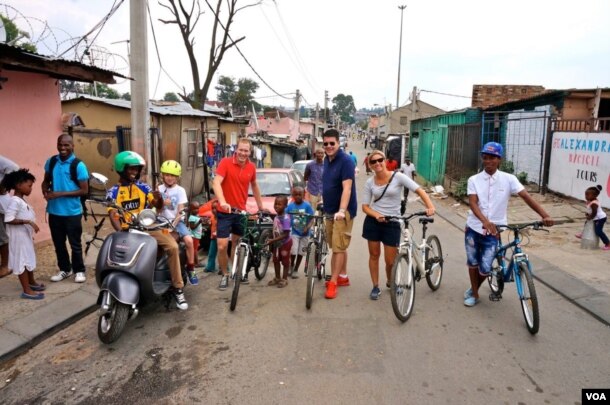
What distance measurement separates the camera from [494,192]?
467 centimetres

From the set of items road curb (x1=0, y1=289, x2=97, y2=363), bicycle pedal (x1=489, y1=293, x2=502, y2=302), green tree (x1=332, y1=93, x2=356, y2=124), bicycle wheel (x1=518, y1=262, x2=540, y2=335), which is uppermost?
green tree (x1=332, y1=93, x2=356, y2=124)

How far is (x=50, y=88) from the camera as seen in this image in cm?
736

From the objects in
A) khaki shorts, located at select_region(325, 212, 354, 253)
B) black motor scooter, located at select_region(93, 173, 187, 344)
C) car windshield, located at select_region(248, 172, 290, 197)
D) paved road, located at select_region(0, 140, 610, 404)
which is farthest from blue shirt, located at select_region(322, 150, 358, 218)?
car windshield, located at select_region(248, 172, 290, 197)

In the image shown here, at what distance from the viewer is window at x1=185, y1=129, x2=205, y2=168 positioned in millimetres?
13594

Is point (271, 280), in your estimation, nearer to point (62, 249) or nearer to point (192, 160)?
point (62, 249)

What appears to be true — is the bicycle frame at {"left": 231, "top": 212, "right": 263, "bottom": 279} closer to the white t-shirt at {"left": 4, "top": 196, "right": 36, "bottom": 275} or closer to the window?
the white t-shirt at {"left": 4, "top": 196, "right": 36, "bottom": 275}

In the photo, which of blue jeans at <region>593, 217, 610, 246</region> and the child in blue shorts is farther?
blue jeans at <region>593, 217, 610, 246</region>

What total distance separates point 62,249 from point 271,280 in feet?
8.64

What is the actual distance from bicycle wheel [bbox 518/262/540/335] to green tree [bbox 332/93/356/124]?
142 meters

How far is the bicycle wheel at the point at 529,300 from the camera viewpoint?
164 inches

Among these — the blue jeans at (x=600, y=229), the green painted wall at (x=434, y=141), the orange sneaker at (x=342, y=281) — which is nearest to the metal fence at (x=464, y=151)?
the green painted wall at (x=434, y=141)

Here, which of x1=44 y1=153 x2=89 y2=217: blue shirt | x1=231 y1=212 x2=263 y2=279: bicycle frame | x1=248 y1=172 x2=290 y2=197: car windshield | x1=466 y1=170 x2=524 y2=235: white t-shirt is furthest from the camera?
x1=248 y1=172 x2=290 y2=197: car windshield

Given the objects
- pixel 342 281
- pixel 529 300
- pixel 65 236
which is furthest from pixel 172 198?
pixel 529 300

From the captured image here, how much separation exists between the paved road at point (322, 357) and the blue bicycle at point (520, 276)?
17 centimetres
